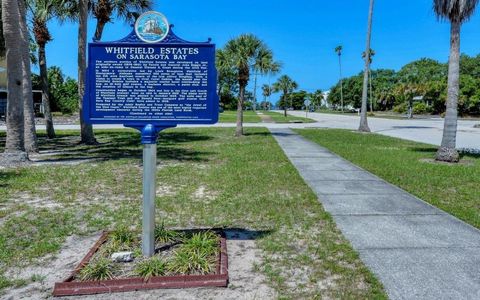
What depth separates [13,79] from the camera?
35.2ft

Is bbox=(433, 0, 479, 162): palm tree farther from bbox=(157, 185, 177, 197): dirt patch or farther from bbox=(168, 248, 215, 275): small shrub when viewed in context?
bbox=(168, 248, 215, 275): small shrub

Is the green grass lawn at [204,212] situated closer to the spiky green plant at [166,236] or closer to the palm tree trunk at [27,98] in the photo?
the spiky green plant at [166,236]

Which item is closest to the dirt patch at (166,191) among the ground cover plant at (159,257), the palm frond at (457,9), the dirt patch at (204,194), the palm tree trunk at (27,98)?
the dirt patch at (204,194)

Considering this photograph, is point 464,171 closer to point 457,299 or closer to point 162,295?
point 457,299

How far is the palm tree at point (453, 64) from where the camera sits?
38.1 ft

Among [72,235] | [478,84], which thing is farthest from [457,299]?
[478,84]

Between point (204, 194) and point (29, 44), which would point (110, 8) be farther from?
point (204, 194)

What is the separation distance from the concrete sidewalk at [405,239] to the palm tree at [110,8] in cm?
1246

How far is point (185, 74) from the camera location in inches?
178

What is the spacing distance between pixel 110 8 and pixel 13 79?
7501 millimetres

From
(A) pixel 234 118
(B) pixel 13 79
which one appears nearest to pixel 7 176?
(B) pixel 13 79

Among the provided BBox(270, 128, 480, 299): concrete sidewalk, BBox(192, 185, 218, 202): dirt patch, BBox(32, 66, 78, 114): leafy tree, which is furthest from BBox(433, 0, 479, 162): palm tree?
BBox(32, 66, 78, 114): leafy tree

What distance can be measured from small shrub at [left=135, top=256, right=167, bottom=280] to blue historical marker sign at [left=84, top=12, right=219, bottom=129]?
1.43 metres

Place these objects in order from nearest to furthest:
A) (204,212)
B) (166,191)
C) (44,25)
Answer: (204,212) < (166,191) < (44,25)
